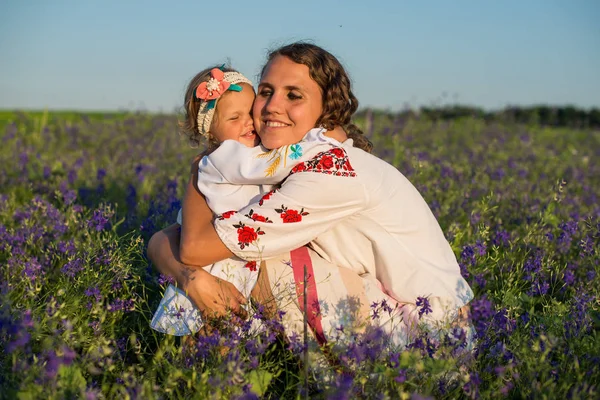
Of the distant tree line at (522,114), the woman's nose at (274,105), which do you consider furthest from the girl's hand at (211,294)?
the distant tree line at (522,114)

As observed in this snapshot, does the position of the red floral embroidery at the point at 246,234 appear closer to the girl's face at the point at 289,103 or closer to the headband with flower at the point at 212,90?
the girl's face at the point at 289,103

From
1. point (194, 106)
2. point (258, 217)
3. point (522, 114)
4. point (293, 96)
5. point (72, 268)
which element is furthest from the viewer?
point (522, 114)

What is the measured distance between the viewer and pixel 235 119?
12.2ft

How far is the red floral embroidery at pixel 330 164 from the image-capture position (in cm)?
288

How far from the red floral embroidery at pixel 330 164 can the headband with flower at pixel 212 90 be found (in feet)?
3.20

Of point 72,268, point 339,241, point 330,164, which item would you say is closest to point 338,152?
point 330,164

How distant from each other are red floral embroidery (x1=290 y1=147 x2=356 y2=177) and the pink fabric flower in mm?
975

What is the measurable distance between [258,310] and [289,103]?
4.03 feet

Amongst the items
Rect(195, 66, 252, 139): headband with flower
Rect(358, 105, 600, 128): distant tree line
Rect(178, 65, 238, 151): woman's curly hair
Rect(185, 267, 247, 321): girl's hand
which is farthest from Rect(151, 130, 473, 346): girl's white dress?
Rect(358, 105, 600, 128): distant tree line

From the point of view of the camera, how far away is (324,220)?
2.94 meters

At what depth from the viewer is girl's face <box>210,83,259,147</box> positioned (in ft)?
12.1

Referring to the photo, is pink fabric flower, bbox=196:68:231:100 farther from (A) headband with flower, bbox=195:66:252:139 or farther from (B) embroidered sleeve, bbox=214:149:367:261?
(B) embroidered sleeve, bbox=214:149:367:261

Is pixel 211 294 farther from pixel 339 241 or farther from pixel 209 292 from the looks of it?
pixel 339 241

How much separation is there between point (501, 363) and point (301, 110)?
65.2 inches
